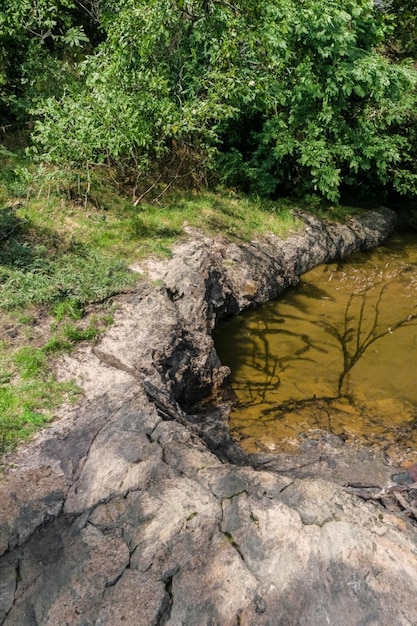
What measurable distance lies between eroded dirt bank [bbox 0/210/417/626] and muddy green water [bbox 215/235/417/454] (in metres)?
0.44

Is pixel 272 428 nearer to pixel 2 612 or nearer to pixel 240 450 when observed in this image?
pixel 240 450

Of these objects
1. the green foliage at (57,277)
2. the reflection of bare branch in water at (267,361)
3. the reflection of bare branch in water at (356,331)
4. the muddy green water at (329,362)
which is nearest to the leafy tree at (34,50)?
the green foliage at (57,277)

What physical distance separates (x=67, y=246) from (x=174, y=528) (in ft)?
15.8

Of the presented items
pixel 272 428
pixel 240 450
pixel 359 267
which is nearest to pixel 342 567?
pixel 240 450

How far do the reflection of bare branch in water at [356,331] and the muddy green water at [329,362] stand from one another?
1 cm

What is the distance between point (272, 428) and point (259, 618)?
2.74 metres

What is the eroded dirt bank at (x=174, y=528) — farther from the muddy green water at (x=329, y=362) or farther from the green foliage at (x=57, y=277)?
the green foliage at (x=57, y=277)

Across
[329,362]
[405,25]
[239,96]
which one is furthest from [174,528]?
[405,25]

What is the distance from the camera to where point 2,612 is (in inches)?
122

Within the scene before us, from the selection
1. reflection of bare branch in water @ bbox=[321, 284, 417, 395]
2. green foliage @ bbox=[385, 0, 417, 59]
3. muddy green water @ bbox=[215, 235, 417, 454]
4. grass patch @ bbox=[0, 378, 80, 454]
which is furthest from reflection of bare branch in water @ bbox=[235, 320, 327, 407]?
green foliage @ bbox=[385, 0, 417, 59]

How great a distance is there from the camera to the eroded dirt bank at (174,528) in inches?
121

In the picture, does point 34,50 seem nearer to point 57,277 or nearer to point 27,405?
point 57,277

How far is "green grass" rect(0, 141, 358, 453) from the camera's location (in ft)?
16.7

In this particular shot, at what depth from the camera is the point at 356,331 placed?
24.6 feet
